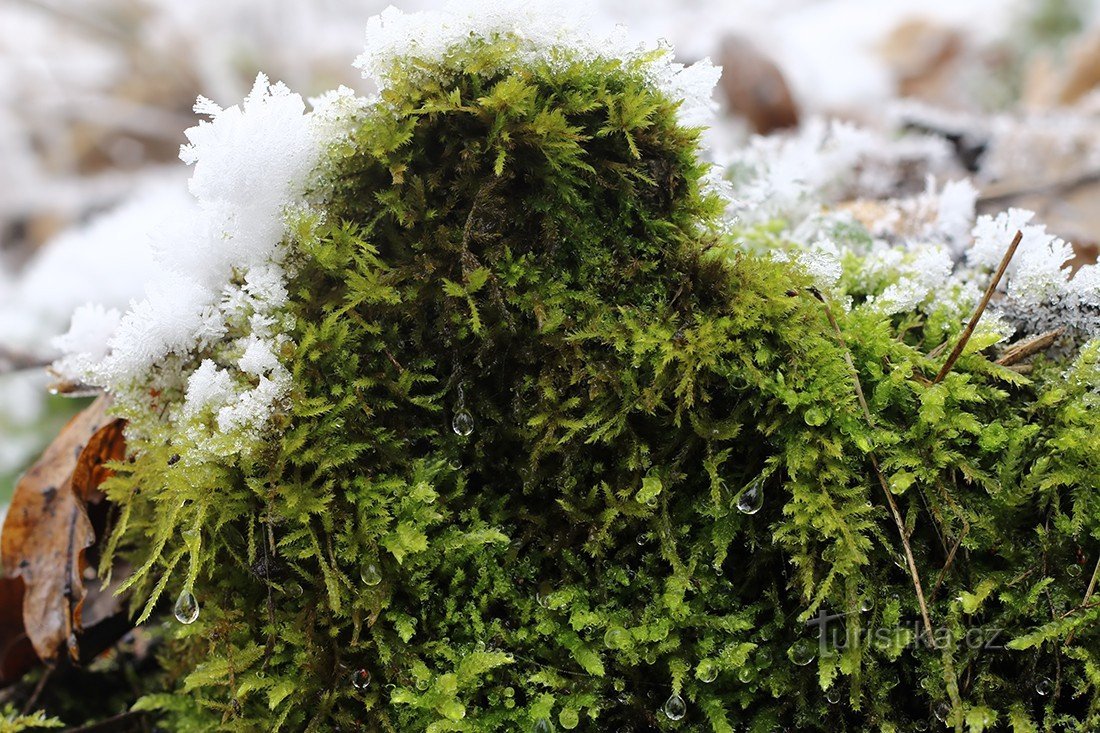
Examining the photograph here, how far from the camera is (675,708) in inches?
55.7

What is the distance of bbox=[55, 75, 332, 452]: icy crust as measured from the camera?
1.46 metres

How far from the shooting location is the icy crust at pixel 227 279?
4.81 ft

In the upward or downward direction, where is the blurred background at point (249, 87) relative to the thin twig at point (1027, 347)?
upward

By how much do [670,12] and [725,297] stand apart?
15.3 m

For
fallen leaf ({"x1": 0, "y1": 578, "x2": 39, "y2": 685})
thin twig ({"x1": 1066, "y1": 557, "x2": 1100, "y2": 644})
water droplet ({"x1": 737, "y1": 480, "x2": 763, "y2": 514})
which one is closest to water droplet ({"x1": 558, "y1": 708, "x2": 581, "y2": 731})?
water droplet ({"x1": 737, "y1": 480, "x2": 763, "y2": 514})

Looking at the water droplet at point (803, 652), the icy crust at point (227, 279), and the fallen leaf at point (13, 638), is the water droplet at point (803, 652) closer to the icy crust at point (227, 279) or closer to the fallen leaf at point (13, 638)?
the icy crust at point (227, 279)

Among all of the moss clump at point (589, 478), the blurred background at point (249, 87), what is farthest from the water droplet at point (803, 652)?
the blurred background at point (249, 87)

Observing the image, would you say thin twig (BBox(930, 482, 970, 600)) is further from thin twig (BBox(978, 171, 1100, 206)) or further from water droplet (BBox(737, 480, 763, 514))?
thin twig (BBox(978, 171, 1100, 206))

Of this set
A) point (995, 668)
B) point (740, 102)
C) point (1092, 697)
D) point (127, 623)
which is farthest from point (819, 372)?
point (740, 102)

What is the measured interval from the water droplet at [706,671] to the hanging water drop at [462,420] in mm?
671

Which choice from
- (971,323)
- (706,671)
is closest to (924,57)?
(971,323)

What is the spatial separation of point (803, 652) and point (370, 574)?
890 millimetres

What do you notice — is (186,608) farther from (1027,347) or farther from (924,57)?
(924,57)

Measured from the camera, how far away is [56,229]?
23.0ft
